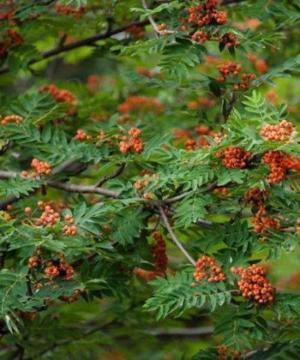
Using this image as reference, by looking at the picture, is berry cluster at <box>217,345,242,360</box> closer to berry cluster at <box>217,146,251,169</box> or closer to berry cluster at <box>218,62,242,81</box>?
berry cluster at <box>217,146,251,169</box>

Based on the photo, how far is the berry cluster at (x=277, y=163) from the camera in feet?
8.34

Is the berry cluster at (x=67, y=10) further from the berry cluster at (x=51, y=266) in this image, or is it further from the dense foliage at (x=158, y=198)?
the berry cluster at (x=51, y=266)

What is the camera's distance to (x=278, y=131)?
2471 millimetres

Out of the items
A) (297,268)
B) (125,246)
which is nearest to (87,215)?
(125,246)

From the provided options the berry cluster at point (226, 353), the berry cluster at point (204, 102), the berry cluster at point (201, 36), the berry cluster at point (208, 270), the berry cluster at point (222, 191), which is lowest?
the berry cluster at point (204, 102)

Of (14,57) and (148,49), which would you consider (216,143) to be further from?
(14,57)

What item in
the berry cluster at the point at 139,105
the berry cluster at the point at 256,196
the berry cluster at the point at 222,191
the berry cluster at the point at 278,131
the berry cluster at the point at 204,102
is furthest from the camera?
A: the berry cluster at the point at 204,102

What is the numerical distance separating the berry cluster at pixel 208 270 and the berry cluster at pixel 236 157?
0.91ft

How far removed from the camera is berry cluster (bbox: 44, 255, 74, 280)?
2645 millimetres

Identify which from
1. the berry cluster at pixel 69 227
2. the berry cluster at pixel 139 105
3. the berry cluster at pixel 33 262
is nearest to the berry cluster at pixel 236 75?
the berry cluster at pixel 69 227

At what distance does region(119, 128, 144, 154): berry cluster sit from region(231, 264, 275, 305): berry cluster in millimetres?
593

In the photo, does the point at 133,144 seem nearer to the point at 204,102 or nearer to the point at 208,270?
the point at 208,270

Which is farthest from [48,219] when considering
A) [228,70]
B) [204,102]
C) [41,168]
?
[204,102]

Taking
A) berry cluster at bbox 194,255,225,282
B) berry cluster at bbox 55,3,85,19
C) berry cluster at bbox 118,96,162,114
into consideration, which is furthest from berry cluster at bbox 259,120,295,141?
berry cluster at bbox 118,96,162,114
